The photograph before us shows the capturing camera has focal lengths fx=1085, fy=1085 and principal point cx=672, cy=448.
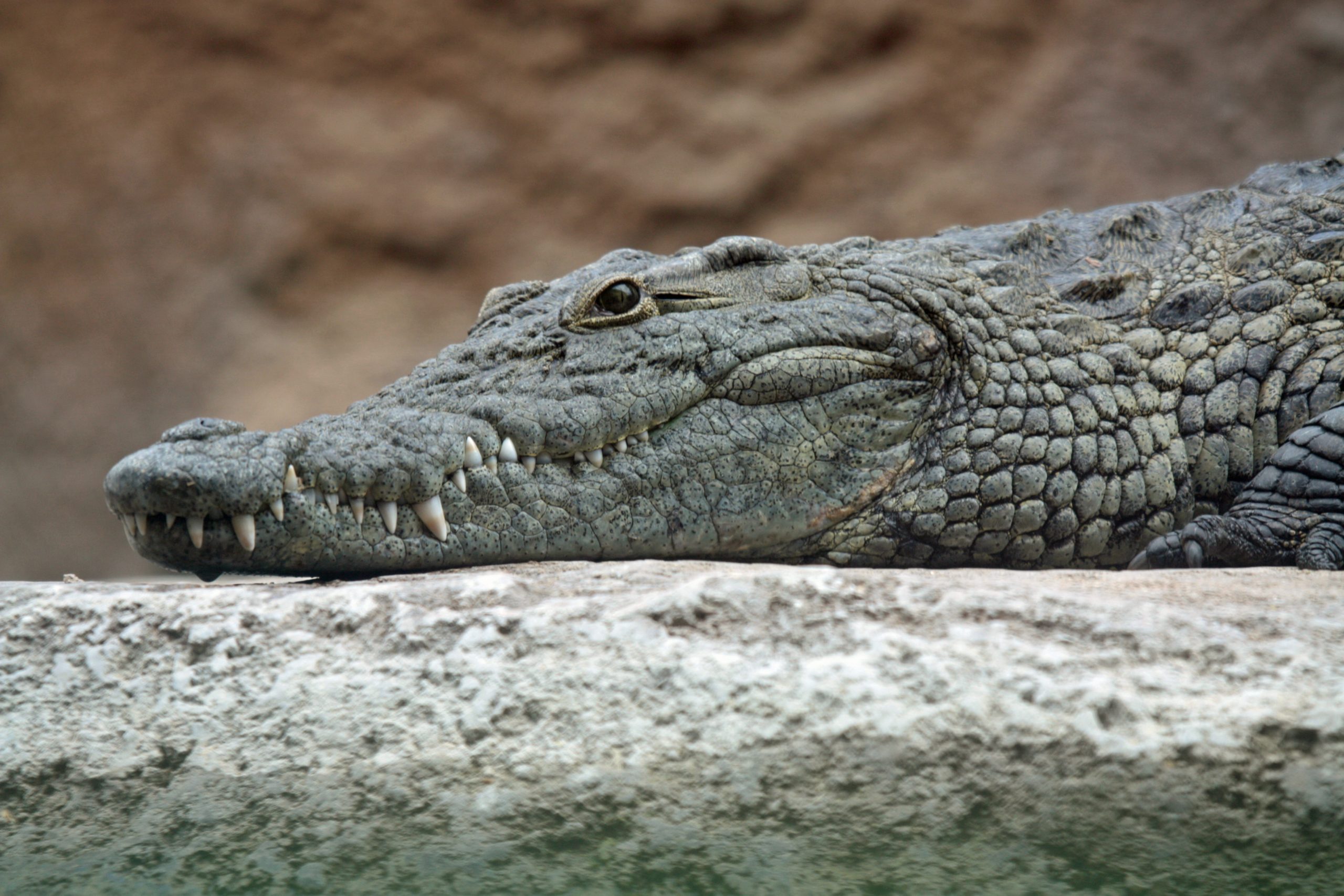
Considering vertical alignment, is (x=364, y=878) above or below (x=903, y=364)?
below

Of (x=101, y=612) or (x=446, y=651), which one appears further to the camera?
(x=101, y=612)

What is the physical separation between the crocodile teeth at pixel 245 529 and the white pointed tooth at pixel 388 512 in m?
0.23

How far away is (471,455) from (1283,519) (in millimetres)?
1762

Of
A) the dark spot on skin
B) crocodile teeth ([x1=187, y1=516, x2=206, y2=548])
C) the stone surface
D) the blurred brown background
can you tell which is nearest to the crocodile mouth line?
crocodile teeth ([x1=187, y1=516, x2=206, y2=548])

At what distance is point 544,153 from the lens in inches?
245

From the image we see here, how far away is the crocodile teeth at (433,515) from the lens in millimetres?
2127

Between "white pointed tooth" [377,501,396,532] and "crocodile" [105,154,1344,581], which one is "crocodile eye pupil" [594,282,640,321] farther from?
"white pointed tooth" [377,501,396,532]

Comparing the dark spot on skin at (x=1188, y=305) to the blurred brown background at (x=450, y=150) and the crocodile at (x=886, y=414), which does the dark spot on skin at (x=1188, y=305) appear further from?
the blurred brown background at (x=450, y=150)

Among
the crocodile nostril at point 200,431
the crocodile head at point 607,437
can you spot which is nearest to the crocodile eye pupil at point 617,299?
the crocodile head at point 607,437

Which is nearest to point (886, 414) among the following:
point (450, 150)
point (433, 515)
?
point (433, 515)

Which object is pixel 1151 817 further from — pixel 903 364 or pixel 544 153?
pixel 544 153

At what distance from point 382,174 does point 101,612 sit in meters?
4.85

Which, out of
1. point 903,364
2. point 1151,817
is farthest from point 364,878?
point 903,364

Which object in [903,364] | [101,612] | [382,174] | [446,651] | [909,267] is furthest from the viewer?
[382,174]
